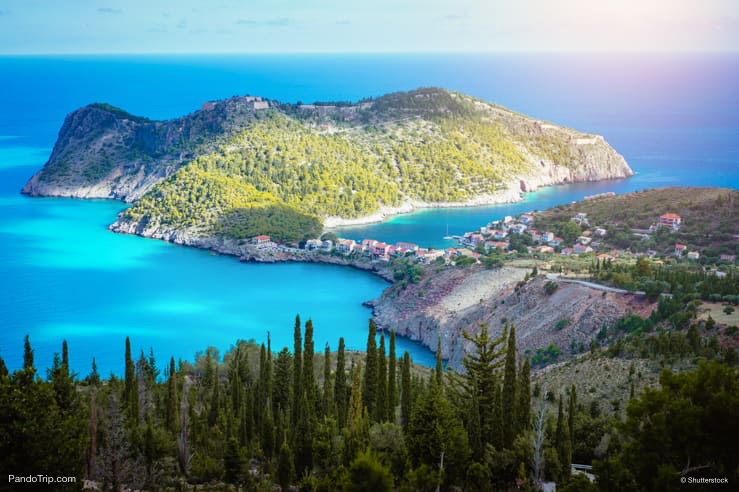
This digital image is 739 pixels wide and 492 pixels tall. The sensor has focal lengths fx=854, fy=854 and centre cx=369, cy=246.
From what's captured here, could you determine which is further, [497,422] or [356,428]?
[356,428]

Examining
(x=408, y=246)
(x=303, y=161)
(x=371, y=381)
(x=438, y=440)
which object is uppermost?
(x=303, y=161)

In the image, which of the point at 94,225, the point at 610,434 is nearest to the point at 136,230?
the point at 94,225

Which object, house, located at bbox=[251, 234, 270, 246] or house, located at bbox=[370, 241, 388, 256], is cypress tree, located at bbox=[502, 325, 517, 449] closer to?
house, located at bbox=[370, 241, 388, 256]

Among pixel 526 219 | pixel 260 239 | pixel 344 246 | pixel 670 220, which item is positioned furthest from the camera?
pixel 526 219

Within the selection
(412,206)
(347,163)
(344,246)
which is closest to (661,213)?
(344,246)

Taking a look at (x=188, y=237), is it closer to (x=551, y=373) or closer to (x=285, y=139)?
(x=285, y=139)

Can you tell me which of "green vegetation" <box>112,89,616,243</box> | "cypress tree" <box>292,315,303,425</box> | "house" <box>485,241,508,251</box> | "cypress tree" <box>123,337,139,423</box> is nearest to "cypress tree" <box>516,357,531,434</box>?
"cypress tree" <box>292,315,303,425</box>

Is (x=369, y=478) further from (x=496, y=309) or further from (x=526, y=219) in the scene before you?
(x=526, y=219)
